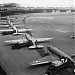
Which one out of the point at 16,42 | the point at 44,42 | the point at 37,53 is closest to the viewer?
the point at 37,53

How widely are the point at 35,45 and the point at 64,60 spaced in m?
14.9

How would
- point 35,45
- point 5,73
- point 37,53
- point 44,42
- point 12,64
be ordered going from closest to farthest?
point 5,73
point 12,64
point 37,53
point 35,45
point 44,42

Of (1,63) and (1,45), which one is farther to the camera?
(1,45)

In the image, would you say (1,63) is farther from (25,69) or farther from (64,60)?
(64,60)

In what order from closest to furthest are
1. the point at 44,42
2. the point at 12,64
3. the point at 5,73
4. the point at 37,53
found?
1. the point at 5,73
2. the point at 12,64
3. the point at 37,53
4. the point at 44,42

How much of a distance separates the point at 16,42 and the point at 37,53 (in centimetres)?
985

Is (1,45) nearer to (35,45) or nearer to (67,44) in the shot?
(35,45)

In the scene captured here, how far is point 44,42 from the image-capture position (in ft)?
173

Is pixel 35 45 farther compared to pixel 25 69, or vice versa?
pixel 35 45

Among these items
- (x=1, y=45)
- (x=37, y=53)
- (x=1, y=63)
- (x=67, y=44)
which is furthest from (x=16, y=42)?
(x=67, y=44)

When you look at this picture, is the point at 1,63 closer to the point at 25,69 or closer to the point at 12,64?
the point at 12,64

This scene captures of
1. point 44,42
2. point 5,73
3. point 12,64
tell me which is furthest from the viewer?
point 44,42

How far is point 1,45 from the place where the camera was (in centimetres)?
4925

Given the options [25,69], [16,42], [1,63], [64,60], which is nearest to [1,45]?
[16,42]
